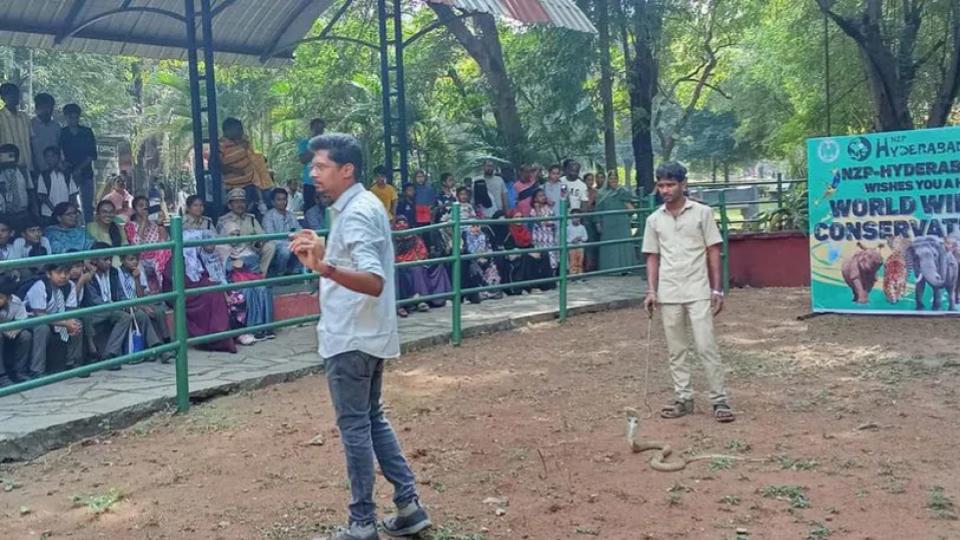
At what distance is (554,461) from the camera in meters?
5.25

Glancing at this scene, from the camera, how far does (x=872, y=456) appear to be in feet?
17.0

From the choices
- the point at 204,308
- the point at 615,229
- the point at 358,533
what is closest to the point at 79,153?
the point at 204,308

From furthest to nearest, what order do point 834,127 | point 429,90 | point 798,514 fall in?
point 834,127
point 429,90
point 798,514

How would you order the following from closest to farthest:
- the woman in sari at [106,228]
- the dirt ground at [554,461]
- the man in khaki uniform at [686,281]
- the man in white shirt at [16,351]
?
the dirt ground at [554,461]
the man in khaki uniform at [686,281]
the man in white shirt at [16,351]
the woman in sari at [106,228]

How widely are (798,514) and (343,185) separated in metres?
2.28

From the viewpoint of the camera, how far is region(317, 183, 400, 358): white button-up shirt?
3826 millimetres

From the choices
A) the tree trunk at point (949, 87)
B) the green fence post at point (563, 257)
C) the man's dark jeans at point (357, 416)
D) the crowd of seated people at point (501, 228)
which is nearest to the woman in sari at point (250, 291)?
the crowd of seated people at point (501, 228)

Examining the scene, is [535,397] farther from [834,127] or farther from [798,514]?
[834,127]

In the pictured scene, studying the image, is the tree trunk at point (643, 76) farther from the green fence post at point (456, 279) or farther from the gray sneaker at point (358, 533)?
the gray sneaker at point (358, 533)

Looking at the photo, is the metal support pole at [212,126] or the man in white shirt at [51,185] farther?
the metal support pole at [212,126]

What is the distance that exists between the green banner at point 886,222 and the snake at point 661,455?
4897 mm

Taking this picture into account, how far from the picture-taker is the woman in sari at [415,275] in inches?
381

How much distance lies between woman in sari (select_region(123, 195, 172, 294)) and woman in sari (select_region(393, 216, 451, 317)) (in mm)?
2050

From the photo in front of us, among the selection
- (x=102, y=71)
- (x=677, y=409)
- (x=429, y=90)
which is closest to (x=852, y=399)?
(x=677, y=409)
